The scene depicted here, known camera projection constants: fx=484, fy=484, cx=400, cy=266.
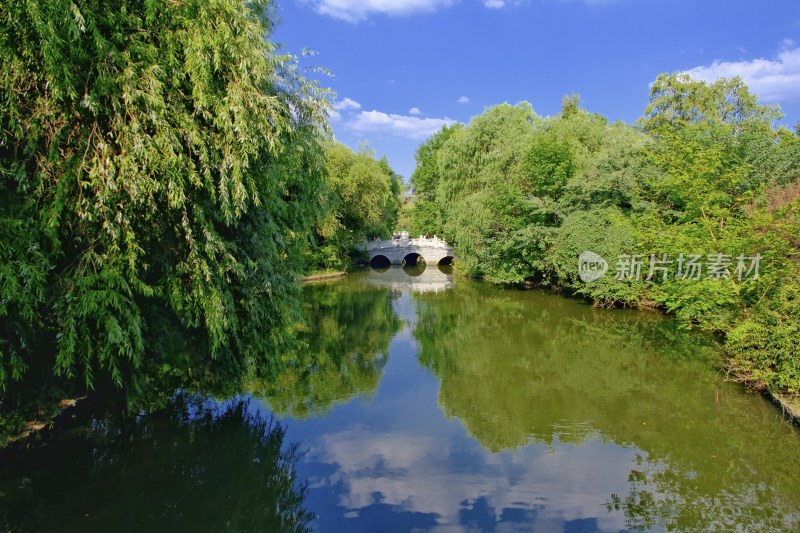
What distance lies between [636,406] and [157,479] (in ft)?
29.7

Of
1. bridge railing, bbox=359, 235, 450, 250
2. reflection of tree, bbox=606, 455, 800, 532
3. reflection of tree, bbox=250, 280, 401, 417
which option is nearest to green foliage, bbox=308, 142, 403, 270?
bridge railing, bbox=359, 235, 450, 250

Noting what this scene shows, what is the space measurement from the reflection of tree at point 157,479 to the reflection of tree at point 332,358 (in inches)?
62.6

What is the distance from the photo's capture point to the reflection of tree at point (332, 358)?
1093 cm

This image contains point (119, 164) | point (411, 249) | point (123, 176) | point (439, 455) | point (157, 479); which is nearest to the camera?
point (123, 176)

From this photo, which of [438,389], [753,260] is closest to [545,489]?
[438,389]

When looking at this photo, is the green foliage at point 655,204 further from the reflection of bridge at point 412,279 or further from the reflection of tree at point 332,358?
the reflection of tree at point 332,358

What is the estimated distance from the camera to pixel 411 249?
4412 cm

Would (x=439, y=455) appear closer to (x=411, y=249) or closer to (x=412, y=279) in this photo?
(x=412, y=279)

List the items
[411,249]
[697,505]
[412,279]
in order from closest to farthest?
[697,505] → [412,279] → [411,249]

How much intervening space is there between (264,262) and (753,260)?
1081 centimetres

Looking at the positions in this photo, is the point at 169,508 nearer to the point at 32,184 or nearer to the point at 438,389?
the point at 32,184

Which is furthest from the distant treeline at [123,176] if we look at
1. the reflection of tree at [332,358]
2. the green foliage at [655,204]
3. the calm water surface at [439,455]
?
the green foliage at [655,204]

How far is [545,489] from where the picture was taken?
7.14 m

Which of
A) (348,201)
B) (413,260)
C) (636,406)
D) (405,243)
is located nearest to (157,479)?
(636,406)
